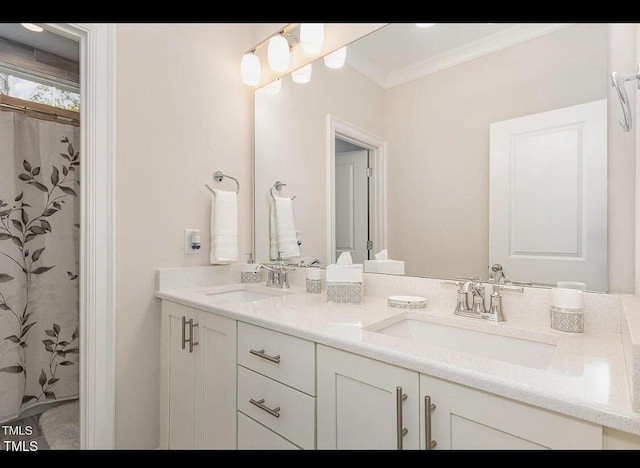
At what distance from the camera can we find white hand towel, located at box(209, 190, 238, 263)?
66.7 inches

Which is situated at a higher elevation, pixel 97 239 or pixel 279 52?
pixel 279 52

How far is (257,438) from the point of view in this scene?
106 cm

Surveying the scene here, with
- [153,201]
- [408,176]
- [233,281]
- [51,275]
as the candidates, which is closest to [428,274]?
[408,176]

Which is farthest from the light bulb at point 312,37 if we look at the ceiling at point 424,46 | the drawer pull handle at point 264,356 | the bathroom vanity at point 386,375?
the drawer pull handle at point 264,356

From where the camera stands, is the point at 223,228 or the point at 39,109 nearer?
the point at 223,228

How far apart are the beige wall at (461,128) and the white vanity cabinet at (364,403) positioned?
1.97ft

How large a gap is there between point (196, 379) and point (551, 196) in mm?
1434

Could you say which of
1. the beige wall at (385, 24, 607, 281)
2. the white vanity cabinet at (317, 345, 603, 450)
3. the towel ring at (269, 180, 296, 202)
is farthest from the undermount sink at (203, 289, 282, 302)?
the white vanity cabinet at (317, 345, 603, 450)

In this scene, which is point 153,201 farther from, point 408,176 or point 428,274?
point 428,274

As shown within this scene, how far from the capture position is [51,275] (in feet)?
6.53

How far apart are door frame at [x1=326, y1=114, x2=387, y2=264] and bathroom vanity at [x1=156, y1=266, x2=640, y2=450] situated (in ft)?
0.71

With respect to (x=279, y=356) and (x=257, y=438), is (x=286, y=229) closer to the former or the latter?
(x=279, y=356)

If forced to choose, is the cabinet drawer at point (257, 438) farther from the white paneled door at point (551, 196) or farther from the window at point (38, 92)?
the window at point (38, 92)

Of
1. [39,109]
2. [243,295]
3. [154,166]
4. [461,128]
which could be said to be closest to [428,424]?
[461,128]
